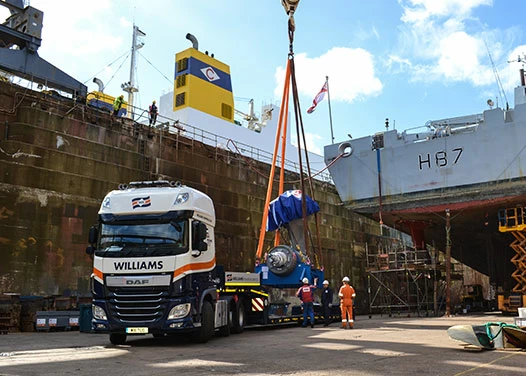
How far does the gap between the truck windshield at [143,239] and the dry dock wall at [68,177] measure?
6.84 meters

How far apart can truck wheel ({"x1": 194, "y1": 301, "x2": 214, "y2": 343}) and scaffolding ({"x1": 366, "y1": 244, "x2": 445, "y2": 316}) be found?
15591 mm

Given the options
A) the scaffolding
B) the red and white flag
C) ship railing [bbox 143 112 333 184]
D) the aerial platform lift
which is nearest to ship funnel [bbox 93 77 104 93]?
ship railing [bbox 143 112 333 184]

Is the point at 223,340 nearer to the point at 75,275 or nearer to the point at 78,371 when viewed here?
the point at 78,371

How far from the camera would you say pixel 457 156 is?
23953mm

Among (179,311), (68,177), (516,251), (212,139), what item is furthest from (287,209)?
(516,251)

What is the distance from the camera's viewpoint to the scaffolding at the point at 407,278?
2492 centimetres

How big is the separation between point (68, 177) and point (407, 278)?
55.6 feet

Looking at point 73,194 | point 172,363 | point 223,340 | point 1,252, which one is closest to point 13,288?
point 1,252

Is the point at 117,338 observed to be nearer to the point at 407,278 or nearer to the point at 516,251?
the point at 407,278

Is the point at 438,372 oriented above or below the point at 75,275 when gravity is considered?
below

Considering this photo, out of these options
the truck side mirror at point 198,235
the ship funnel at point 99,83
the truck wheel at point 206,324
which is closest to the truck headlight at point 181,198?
the truck side mirror at point 198,235

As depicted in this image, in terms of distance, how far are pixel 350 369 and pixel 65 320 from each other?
10827mm

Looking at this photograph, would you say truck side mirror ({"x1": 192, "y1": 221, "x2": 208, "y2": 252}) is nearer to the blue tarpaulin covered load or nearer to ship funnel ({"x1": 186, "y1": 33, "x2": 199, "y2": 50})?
the blue tarpaulin covered load

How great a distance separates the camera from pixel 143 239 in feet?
33.9
